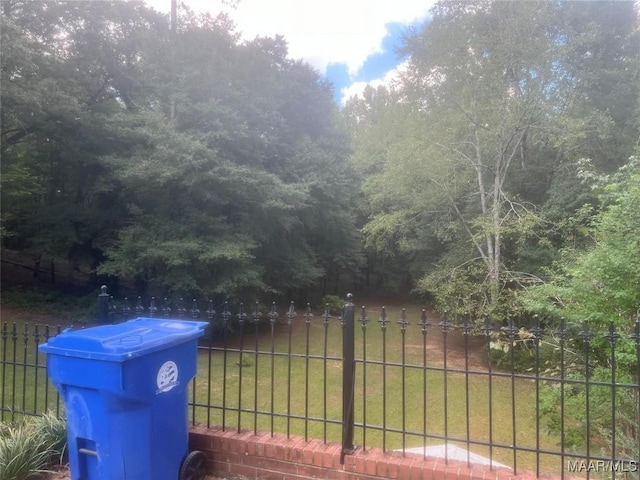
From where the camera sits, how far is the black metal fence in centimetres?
312

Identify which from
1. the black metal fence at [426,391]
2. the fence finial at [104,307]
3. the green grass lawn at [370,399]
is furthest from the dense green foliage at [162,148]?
the fence finial at [104,307]

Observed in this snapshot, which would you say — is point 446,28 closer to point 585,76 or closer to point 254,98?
point 585,76

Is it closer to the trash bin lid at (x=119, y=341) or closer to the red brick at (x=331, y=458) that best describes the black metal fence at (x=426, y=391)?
the red brick at (x=331, y=458)

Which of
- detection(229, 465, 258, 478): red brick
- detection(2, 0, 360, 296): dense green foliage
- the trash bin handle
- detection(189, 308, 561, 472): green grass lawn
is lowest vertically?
detection(189, 308, 561, 472): green grass lawn

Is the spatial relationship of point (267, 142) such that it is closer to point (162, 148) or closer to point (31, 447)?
point (162, 148)

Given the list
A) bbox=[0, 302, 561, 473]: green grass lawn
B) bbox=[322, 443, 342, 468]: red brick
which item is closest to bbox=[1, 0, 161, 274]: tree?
bbox=[0, 302, 561, 473]: green grass lawn

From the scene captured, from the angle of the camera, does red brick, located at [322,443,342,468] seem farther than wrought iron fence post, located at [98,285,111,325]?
No

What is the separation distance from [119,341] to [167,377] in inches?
15.1

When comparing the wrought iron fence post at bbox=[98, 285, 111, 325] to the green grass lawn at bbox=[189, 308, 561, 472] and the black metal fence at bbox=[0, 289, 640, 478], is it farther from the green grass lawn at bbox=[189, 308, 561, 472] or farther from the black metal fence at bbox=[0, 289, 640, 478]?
the green grass lawn at bbox=[189, 308, 561, 472]

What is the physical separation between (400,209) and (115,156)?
8825 mm

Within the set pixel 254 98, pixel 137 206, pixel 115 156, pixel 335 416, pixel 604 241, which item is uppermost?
pixel 254 98

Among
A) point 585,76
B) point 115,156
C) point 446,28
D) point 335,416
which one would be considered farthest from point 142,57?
point 585,76

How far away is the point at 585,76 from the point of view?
12.5 metres

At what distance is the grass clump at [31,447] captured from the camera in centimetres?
321
